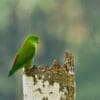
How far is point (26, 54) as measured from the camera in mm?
3172

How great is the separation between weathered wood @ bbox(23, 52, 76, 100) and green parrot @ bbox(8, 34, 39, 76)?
7.4 inches

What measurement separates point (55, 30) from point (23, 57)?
35.9 metres

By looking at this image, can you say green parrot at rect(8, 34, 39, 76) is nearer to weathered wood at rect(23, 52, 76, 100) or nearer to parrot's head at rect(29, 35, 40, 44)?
parrot's head at rect(29, 35, 40, 44)

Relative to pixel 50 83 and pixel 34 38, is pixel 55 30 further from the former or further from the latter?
pixel 50 83

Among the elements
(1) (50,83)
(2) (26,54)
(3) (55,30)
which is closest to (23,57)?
(2) (26,54)

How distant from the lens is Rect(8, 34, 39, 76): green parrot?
3100 millimetres

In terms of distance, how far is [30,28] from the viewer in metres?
36.2

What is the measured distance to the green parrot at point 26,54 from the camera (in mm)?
3100

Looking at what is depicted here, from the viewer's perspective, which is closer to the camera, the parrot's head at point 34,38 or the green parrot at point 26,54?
the green parrot at point 26,54

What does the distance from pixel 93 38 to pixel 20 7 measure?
7.86 m

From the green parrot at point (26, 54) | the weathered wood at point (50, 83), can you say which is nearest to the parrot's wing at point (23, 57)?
the green parrot at point (26, 54)

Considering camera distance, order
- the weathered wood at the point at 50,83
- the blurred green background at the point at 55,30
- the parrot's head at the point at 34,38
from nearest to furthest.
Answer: the weathered wood at the point at 50,83, the parrot's head at the point at 34,38, the blurred green background at the point at 55,30

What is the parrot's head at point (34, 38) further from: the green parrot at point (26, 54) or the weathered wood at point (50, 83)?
the weathered wood at point (50, 83)

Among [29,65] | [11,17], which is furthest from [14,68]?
[11,17]
